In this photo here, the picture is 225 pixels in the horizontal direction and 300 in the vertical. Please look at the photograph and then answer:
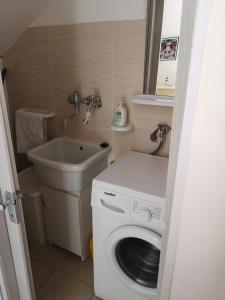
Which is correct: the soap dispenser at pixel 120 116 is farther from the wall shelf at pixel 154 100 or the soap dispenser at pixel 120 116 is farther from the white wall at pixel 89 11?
the white wall at pixel 89 11

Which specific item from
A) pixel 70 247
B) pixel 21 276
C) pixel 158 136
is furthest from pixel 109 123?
pixel 21 276

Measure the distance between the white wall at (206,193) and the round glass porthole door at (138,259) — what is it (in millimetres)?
617

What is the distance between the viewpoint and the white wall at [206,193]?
0.45 m

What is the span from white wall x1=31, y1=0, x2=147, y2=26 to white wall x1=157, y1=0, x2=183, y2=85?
148 mm

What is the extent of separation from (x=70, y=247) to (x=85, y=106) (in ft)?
3.83

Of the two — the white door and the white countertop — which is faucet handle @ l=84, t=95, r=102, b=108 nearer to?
the white countertop

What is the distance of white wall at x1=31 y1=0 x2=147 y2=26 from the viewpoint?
1440 mm

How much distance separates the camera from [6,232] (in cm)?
95

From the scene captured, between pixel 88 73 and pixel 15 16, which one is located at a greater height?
pixel 15 16

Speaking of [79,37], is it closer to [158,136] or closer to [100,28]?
[100,28]

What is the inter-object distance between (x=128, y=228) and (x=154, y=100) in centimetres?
83

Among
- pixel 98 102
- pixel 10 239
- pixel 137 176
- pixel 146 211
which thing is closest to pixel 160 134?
pixel 137 176

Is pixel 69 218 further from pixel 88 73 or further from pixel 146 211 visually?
pixel 88 73

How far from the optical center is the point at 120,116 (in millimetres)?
1617
